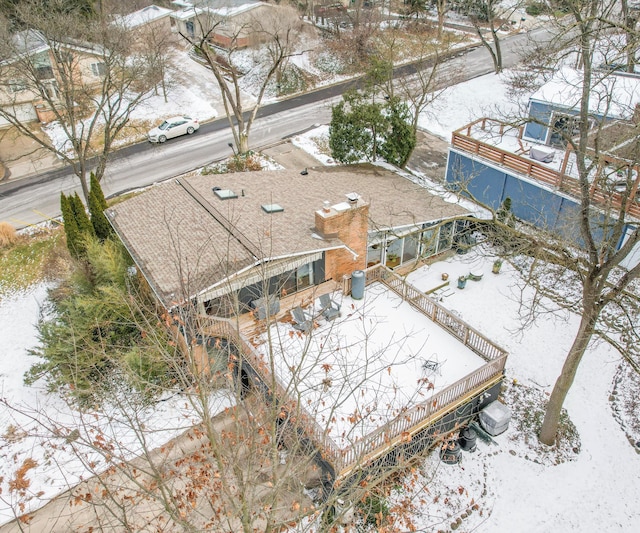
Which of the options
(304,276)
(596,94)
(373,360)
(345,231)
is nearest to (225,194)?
(304,276)

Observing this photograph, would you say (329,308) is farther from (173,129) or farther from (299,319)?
(173,129)

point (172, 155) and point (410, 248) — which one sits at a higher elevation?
point (410, 248)

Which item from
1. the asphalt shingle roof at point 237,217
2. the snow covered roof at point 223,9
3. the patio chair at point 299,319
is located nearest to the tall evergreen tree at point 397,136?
the asphalt shingle roof at point 237,217

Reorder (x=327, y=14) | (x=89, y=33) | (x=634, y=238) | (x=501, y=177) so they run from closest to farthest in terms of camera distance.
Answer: (x=634, y=238) → (x=501, y=177) → (x=89, y=33) → (x=327, y=14)

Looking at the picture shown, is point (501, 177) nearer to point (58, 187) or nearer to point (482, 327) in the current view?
point (482, 327)

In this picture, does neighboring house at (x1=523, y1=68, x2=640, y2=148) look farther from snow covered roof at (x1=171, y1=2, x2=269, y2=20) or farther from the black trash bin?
snow covered roof at (x1=171, y1=2, x2=269, y2=20)

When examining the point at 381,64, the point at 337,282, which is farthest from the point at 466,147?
the point at 337,282
